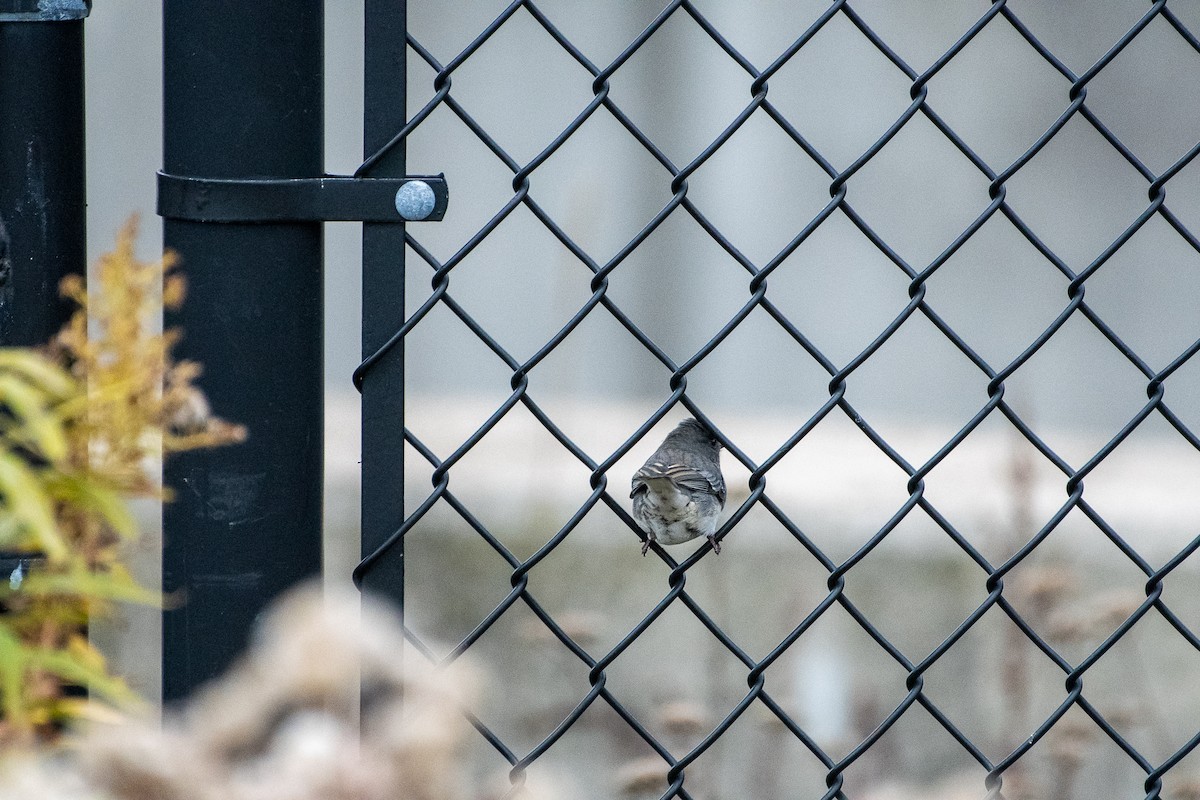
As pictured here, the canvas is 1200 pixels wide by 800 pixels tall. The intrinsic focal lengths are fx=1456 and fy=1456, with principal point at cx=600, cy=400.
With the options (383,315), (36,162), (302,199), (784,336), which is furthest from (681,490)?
(784,336)

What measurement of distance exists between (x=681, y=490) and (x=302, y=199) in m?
0.87

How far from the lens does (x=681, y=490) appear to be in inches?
78.0

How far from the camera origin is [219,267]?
4.07ft

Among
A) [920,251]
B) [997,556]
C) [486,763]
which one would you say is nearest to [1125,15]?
[920,251]

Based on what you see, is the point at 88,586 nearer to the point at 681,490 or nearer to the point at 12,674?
the point at 12,674

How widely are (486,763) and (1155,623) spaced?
2.25 m

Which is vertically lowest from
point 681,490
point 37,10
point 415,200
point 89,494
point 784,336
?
point 89,494

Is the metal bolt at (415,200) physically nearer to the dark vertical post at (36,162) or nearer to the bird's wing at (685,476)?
the dark vertical post at (36,162)

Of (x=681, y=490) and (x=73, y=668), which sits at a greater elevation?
(x=681, y=490)

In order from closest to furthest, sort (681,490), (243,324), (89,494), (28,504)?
(28,504) < (89,494) < (243,324) < (681,490)

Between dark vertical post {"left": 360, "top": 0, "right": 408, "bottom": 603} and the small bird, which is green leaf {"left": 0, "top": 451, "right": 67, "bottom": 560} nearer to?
dark vertical post {"left": 360, "top": 0, "right": 408, "bottom": 603}

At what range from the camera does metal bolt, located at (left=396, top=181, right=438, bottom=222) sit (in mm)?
1287

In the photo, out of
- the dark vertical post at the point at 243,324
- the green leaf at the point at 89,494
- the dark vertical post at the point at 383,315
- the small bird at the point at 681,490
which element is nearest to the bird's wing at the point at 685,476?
the small bird at the point at 681,490

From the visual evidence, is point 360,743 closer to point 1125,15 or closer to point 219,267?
point 219,267
